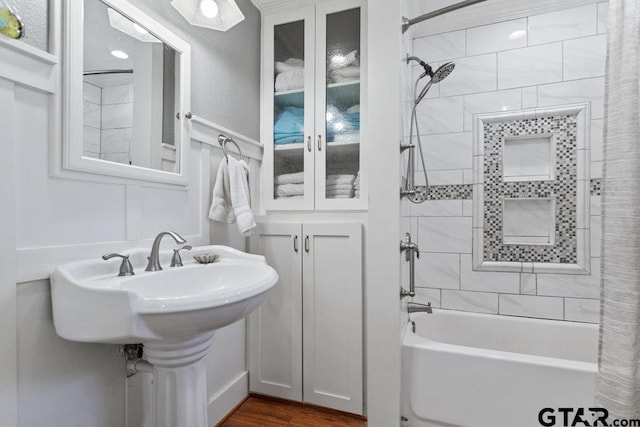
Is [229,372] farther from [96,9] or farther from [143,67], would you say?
[96,9]

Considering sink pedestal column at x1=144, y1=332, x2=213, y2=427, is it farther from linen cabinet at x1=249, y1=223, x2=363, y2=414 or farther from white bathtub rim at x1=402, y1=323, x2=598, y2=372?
white bathtub rim at x1=402, y1=323, x2=598, y2=372

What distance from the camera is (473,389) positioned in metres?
1.31

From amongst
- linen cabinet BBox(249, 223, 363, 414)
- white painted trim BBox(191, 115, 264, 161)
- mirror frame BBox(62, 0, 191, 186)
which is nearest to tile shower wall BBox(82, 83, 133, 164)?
mirror frame BBox(62, 0, 191, 186)

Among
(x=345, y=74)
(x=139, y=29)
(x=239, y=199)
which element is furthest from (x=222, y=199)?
(x=345, y=74)

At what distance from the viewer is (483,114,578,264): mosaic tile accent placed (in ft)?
6.03

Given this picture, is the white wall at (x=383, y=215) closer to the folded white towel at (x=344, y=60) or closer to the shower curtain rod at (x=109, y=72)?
the folded white towel at (x=344, y=60)

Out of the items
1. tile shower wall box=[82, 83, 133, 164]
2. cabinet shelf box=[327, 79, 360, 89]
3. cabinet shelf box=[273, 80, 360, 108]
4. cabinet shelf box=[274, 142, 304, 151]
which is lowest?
tile shower wall box=[82, 83, 133, 164]

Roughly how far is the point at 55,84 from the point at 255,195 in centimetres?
113

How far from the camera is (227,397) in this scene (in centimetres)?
166

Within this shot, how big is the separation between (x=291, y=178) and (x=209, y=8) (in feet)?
3.06

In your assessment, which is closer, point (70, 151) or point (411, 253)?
point (70, 151)

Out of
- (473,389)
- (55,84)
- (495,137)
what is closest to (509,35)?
(495,137)

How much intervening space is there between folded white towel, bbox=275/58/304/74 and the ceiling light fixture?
49 cm

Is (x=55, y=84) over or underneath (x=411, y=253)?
over
